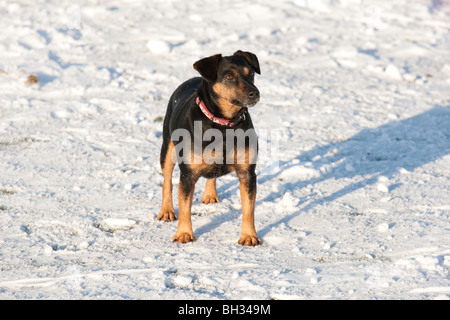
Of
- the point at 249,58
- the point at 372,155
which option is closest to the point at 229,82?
the point at 249,58

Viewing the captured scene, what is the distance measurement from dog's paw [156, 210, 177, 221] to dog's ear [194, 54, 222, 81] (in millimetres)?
1520

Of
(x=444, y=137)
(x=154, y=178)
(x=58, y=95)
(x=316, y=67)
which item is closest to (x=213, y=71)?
(x=154, y=178)

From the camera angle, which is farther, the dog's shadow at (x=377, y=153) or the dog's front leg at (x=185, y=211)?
the dog's shadow at (x=377, y=153)

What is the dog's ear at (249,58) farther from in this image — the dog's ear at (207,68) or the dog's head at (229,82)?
the dog's ear at (207,68)

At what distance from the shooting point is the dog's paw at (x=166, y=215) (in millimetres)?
5793

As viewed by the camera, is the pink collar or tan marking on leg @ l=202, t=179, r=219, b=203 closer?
the pink collar

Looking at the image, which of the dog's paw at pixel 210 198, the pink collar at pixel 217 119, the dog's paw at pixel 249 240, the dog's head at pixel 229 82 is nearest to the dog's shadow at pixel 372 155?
the dog's paw at pixel 210 198

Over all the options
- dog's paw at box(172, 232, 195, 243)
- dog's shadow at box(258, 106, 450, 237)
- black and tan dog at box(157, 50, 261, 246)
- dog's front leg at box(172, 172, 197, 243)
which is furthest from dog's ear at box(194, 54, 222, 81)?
dog's shadow at box(258, 106, 450, 237)

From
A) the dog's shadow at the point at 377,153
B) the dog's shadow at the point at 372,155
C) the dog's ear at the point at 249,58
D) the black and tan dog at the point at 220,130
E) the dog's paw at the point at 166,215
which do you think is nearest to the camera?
the black and tan dog at the point at 220,130

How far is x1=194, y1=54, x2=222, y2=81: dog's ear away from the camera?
4.98 m

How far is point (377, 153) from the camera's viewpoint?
778cm

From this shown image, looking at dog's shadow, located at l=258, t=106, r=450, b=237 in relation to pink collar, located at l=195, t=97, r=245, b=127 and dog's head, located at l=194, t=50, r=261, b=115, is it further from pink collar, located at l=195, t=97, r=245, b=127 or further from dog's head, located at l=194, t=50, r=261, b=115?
dog's head, located at l=194, t=50, r=261, b=115

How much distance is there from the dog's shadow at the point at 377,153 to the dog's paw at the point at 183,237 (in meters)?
1.16
